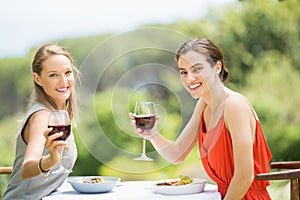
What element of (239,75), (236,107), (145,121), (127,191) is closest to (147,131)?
(145,121)

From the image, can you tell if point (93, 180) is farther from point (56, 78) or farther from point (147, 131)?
point (56, 78)

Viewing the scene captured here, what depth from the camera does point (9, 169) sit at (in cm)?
266

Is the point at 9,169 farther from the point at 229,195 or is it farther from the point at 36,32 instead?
the point at 36,32

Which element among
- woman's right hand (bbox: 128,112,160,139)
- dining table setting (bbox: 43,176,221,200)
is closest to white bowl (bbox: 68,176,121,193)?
dining table setting (bbox: 43,176,221,200)

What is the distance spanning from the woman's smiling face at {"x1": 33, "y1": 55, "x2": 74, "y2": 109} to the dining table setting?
1.15 ft

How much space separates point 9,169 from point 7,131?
2.62 m

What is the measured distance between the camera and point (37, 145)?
6.76ft

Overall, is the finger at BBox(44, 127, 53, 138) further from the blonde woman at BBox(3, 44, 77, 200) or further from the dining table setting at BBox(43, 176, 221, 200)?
the dining table setting at BBox(43, 176, 221, 200)

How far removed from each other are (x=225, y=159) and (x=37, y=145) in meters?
0.75

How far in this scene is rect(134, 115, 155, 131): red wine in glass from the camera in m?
2.18

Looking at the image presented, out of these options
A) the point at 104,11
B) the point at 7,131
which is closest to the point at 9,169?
the point at 7,131

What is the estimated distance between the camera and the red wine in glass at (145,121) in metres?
2.18

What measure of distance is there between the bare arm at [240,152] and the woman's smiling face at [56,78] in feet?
2.18

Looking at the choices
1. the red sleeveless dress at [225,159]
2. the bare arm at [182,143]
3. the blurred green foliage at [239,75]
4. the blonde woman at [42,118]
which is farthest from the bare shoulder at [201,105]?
the blurred green foliage at [239,75]
